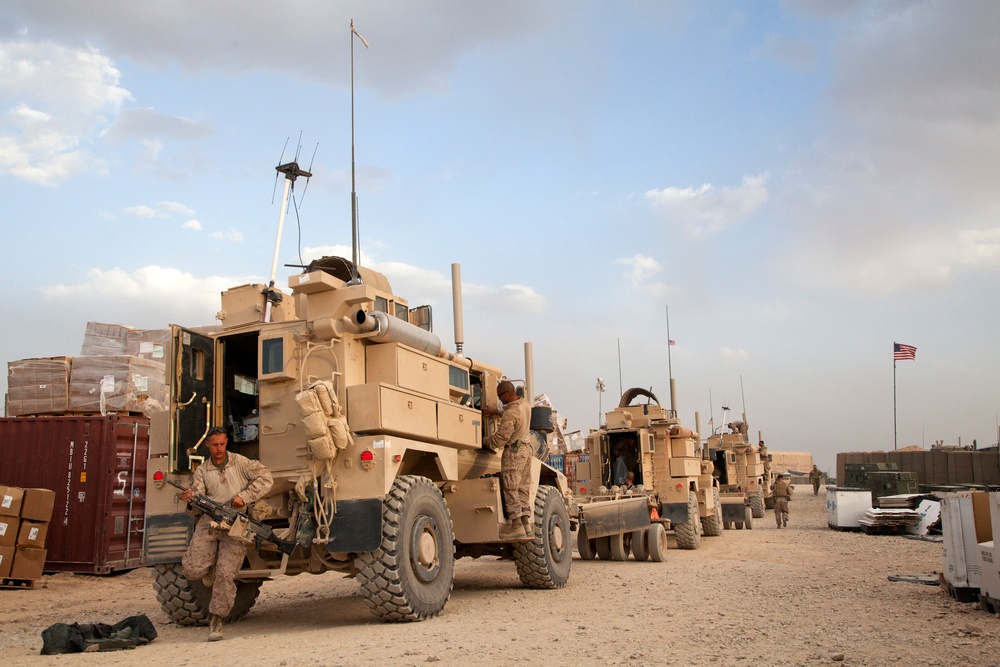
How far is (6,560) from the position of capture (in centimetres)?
1241

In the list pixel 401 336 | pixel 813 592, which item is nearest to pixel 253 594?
pixel 401 336

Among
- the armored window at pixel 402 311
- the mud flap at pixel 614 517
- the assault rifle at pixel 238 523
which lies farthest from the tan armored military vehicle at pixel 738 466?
the assault rifle at pixel 238 523

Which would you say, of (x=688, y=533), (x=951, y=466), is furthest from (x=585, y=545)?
(x=951, y=466)

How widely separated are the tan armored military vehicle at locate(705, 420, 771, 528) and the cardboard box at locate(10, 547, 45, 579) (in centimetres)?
1859

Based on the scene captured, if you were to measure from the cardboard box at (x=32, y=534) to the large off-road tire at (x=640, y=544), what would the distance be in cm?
950

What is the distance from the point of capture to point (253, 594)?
357 inches

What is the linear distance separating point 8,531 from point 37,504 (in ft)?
1.83

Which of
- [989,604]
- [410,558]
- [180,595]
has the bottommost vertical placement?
[989,604]

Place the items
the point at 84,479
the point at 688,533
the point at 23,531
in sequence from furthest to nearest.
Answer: the point at 688,533 < the point at 84,479 < the point at 23,531

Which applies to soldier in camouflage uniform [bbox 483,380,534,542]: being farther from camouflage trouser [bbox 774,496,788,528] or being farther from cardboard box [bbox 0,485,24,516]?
camouflage trouser [bbox 774,496,788,528]

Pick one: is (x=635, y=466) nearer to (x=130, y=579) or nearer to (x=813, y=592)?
(x=813, y=592)

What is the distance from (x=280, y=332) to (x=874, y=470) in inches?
1008

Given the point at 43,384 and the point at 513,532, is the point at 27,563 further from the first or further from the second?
the point at 513,532

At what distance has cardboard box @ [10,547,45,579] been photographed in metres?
12.5
